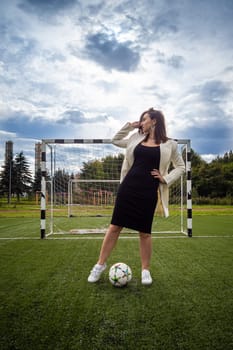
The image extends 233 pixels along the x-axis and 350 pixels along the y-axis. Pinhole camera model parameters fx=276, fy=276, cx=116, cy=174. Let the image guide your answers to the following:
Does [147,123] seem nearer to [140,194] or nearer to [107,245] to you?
[140,194]

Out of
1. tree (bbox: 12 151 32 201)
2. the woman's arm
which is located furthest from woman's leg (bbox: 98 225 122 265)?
tree (bbox: 12 151 32 201)

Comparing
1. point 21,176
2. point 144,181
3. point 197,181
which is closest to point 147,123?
point 144,181

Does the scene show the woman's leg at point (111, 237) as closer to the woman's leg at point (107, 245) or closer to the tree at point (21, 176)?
the woman's leg at point (107, 245)

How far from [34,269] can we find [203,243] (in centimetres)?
307

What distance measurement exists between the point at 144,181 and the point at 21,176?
38.4 meters

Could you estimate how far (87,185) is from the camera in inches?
512

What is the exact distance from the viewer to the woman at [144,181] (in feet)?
8.35

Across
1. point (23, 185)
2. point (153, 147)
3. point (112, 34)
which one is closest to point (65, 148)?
point (112, 34)

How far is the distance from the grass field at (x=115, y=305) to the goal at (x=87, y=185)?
1.20 m

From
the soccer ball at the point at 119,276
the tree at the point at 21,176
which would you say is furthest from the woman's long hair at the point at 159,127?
the tree at the point at 21,176

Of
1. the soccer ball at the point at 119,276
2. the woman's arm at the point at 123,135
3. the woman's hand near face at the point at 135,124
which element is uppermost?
the woman's hand near face at the point at 135,124

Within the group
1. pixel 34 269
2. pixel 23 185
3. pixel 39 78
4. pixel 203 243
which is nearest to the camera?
pixel 34 269

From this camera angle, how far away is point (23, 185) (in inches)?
1476

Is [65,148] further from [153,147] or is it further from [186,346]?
[186,346]
